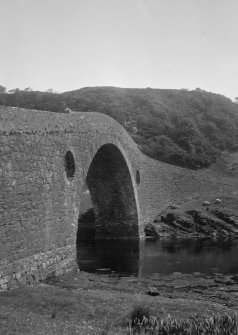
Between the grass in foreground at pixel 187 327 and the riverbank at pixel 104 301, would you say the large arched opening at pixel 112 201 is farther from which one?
the grass in foreground at pixel 187 327

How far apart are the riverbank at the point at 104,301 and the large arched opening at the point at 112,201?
16.2 m

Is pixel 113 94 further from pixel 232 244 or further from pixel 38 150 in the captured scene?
pixel 38 150

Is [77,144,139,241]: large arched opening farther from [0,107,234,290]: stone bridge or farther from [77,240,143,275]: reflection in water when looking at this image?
[0,107,234,290]: stone bridge

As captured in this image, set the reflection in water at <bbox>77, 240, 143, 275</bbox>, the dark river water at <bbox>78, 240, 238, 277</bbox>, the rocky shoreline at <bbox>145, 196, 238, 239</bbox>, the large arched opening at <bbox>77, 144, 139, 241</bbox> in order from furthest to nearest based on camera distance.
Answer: the rocky shoreline at <bbox>145, 196, 238, 239</bbox> < the large arched opening at <bbox>77, 144, 139, 241</bbox> < the reflection in water at <bbox>77, 240, 143, 275</bbox> < the dark river water at <bbox>78, 240, 238, 277</bbox>

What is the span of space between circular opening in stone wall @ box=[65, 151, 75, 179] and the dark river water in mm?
5414

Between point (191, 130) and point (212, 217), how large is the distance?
2638 cm

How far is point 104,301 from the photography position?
15688mm

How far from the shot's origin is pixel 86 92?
259ft

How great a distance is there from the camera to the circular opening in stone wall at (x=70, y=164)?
24022mm

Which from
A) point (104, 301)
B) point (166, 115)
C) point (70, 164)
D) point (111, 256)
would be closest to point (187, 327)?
point (104, 301)

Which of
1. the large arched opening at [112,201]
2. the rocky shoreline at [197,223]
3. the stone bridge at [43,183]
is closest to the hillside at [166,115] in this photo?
the rocky shoreline at [197,223]

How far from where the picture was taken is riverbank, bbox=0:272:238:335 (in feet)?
39.7

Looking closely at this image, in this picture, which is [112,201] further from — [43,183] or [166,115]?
[166,115]

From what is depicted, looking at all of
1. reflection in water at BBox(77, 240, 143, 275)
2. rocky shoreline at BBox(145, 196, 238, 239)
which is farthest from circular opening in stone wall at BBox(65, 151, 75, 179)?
rocky shoreline at BBox(145, 196, 238, 239)
